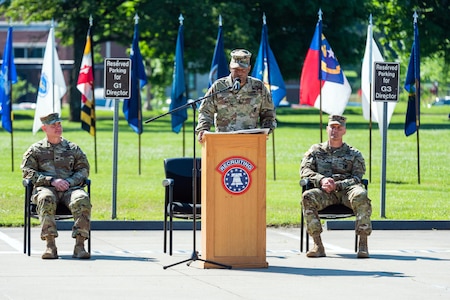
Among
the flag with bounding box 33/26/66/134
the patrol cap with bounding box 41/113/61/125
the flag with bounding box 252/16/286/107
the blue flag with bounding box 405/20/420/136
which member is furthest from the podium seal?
the flag with bounding box 252/16/286/107

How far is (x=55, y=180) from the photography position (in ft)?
42.2

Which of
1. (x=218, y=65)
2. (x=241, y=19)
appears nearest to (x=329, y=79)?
(x=218, y=65)

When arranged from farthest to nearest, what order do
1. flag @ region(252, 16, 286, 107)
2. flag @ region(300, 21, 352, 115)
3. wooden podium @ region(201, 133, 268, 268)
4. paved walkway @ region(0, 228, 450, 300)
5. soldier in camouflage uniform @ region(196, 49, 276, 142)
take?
1. flag @ region(252, 16, 286, 107)
2. flag @ region(300, 21, 352, 115)
3. soldier in camouflage uniform @ region(196, 49, 276, 142)
4. wooden podium @ region(201, 133, 268, 268)
5. paved walkway @ region(0, 228, 450, 300)

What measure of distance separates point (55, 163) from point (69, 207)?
607mm

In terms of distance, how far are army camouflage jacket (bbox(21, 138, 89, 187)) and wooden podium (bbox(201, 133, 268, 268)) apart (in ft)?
6.09

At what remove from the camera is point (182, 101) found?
81.1 feet

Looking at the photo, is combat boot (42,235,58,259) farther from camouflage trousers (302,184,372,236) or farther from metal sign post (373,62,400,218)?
metal sign post (373,62,400,218)

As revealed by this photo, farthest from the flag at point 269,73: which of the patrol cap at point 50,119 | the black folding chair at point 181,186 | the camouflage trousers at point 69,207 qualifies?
the camouflage trousers at point 69,207

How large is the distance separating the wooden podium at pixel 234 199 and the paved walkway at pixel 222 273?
21cm

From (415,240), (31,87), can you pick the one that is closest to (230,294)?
(415,240)

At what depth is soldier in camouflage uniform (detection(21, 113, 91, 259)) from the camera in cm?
1257

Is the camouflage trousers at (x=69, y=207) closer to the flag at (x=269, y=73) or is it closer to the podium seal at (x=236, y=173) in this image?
the podium seal at (x=236, y=173)

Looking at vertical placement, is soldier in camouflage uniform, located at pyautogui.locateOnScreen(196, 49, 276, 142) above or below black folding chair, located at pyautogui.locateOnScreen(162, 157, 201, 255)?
above

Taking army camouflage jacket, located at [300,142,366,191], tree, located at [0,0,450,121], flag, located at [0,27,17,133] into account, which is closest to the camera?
army camouflage jacket, located at [300,142,366,191]
